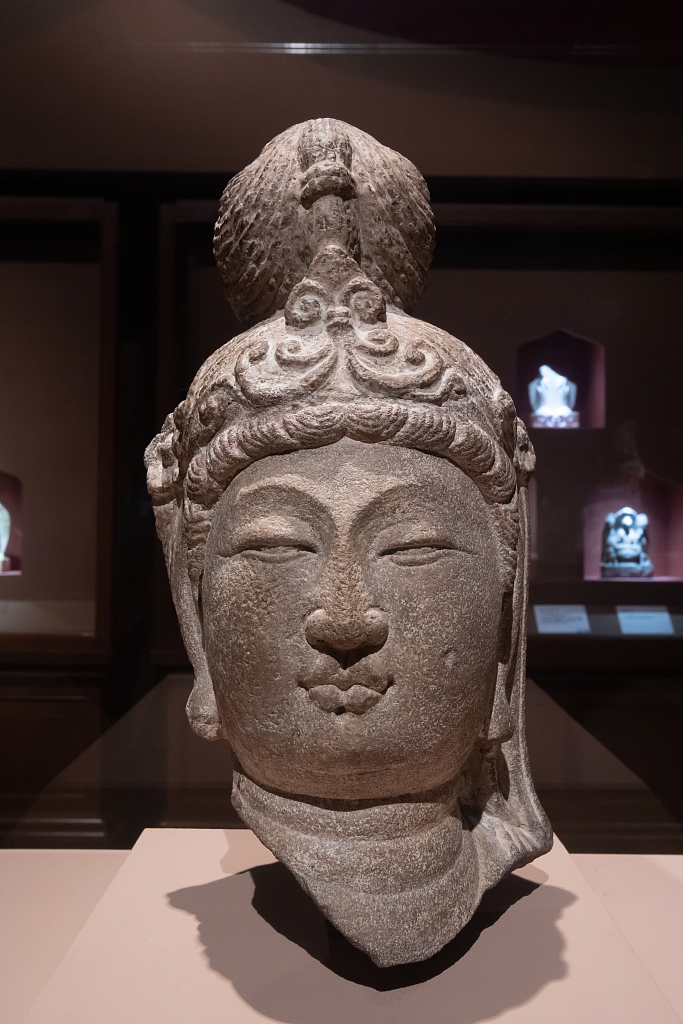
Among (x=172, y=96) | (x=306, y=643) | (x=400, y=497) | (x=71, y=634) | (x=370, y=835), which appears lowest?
(x=370, y=835)

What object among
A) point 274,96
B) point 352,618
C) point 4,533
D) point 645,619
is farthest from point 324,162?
point 645,619

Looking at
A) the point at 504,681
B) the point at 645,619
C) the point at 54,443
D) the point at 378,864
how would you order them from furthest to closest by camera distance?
the point at 645,619 → the point at 54,443 → the point at 504,681 → the point at 378,864

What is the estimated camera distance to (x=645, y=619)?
3.10m

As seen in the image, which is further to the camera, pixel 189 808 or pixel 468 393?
pixel 189 808

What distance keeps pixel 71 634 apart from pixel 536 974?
6.41 ft

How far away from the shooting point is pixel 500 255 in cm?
305

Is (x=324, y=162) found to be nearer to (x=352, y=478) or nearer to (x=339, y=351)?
(x=339, y=351)

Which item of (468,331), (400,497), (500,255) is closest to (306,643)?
(400,497)

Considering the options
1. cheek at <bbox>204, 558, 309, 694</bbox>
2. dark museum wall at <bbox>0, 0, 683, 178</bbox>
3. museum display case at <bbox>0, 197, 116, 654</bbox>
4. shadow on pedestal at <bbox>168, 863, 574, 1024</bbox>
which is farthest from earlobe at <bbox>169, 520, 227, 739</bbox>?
dark museum wall at <bbox>0, 0, 683, 178</bbox>

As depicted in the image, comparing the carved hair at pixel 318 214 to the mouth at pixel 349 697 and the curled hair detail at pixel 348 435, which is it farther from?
the mouth at pixel 349 697

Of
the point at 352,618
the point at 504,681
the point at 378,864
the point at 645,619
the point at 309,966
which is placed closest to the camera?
the point at 352,618

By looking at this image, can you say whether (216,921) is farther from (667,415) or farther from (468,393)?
(667,415)

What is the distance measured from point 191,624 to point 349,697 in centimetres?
62

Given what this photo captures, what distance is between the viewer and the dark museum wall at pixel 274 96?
2.62 m
